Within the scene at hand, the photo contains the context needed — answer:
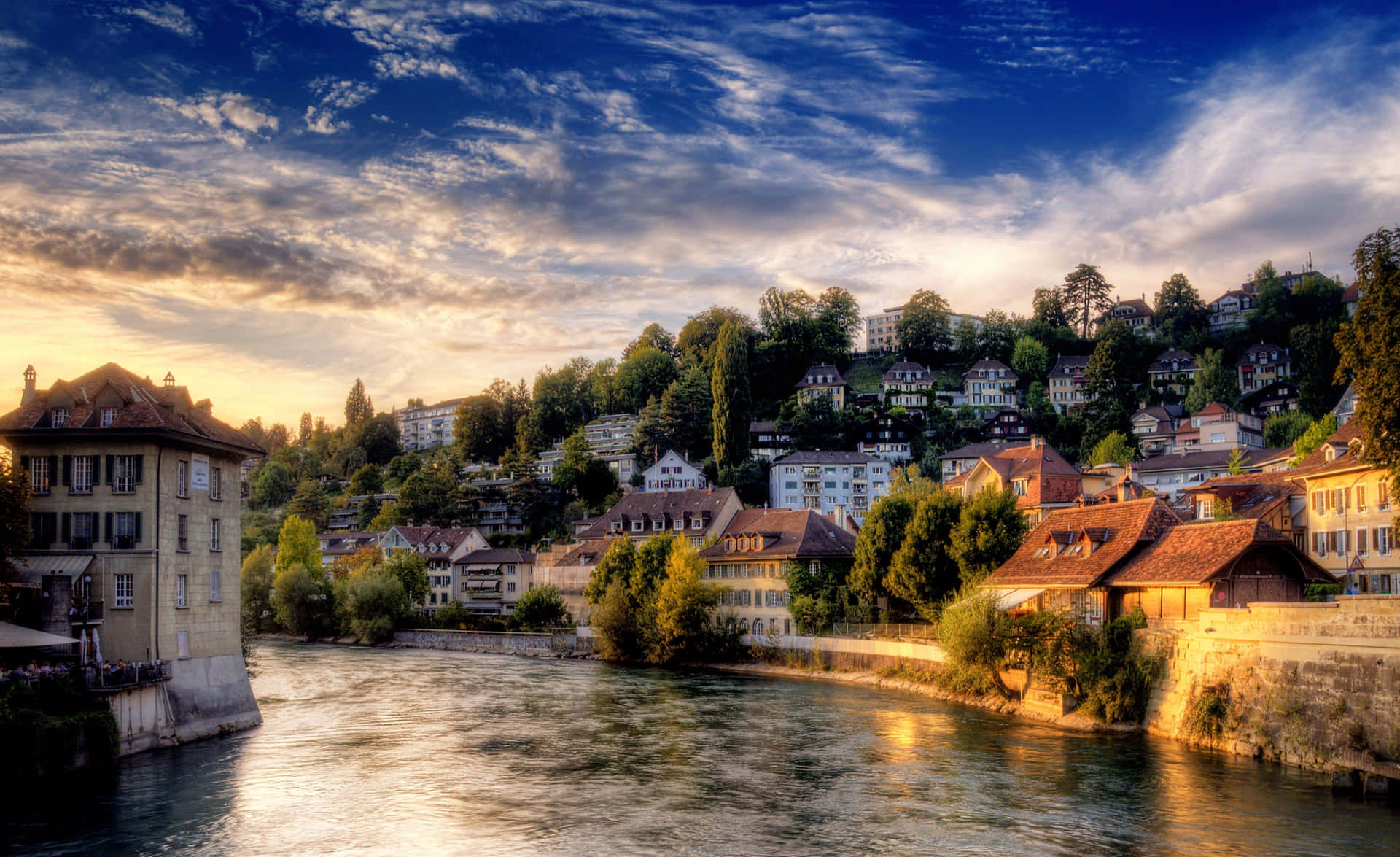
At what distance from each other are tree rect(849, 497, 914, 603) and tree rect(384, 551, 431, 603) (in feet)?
158

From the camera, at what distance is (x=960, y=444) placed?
13250cm

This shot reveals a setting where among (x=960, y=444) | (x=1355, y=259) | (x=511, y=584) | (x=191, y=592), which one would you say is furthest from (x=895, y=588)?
(x=960, y=444)

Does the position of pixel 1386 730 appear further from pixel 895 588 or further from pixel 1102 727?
pixel 895 588

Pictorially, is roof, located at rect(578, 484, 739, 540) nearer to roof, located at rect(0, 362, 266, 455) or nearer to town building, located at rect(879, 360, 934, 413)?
roof, located at rect(0, 362, 266, 455)

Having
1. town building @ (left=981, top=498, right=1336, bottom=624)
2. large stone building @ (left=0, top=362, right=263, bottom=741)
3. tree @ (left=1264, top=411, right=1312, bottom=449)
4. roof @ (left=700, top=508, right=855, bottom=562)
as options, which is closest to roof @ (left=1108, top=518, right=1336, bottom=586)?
town building @ (left=981, top=498, right=1336, bottom=624)

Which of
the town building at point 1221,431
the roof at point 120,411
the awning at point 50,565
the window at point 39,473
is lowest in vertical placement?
the awning at point 50,565

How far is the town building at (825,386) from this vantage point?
141 meters

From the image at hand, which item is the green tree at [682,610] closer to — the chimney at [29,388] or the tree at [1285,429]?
the chimney at [29,388]

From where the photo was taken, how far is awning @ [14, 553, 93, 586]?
32812 mm

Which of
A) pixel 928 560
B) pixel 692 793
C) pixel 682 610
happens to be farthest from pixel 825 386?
pixel 692 793

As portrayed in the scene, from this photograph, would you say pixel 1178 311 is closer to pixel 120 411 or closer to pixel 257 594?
pixel 257 594

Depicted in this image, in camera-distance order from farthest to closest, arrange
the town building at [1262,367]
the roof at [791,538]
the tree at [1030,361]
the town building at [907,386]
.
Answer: the tree at [1030,361]
the town building at [907,386]
the town building at [1262,367]
the roof at [791,538]

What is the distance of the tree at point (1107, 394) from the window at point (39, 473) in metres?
111

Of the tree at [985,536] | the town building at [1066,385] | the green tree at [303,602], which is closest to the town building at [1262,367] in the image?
the town building at [1066,385]
